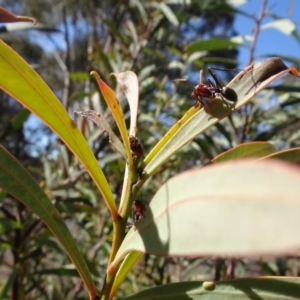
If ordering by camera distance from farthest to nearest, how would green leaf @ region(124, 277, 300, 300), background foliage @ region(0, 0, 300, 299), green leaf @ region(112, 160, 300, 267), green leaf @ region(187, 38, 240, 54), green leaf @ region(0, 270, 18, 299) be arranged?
green leaf @ region(187, 38, 240, 54) < background foliage @ region(0, 0, 300, 299) < green leaf @ region(0, 270, 18, 299) < green leaf @ region(124, 277, 300, 300) < green leaf @ region(112, 160, 300, 267)

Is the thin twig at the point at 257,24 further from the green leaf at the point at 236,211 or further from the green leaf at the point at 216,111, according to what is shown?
the green leaf at the point at 236,211

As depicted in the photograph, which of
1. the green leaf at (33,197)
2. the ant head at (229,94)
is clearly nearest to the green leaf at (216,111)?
the ant head at (229,94)

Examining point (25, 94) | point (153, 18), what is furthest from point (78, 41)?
point (25, 94)

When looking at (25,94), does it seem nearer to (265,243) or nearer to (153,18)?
(265,243)

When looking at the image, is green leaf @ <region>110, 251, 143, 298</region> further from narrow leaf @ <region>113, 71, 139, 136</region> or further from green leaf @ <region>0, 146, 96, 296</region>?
narrow leaf @ <region>113, 71, 139, 136</region>

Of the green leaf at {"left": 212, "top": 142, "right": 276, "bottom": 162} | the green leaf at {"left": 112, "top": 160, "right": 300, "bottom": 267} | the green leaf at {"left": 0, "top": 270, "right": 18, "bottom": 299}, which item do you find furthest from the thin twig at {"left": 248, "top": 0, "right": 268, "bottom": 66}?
the green leaf at {"left": 112, "top": 160, "right": 300, "bottom": 267}

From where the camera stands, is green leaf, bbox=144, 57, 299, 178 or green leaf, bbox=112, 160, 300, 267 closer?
green leaf, bbox=112, 160, 300, 267
